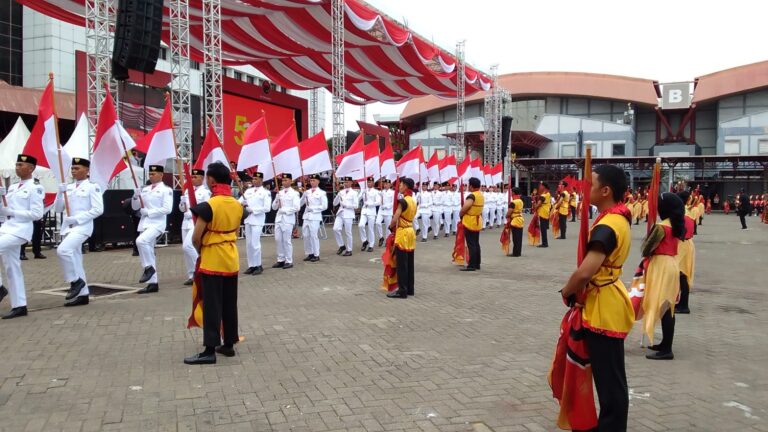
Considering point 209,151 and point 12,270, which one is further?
point 209,151

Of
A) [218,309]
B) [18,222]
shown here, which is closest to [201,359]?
[218,309]

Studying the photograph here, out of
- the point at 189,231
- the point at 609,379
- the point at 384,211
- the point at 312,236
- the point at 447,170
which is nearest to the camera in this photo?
the point at 609,379

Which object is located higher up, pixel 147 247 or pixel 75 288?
pixel 147 247

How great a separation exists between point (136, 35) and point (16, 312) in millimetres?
7900

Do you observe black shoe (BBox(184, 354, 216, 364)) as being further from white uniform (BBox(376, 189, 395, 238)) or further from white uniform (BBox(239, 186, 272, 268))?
white uniform (BBox(376, 189, 395, 238))

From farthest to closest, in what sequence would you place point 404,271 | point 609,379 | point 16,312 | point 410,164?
point 410,164, point 404,271, point 16,312, point 609,379

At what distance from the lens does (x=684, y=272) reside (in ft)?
22.2

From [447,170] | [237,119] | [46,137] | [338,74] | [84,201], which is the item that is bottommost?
[84,201]

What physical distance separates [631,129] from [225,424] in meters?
51.4

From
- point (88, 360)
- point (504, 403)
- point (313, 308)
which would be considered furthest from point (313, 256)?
point (504, 403)

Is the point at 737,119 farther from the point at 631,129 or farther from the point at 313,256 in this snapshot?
the point at 313,256

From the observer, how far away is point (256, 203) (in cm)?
1065

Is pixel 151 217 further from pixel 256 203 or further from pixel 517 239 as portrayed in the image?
pixel 517 239

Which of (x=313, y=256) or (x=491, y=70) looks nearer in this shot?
(x=313, y=256)
